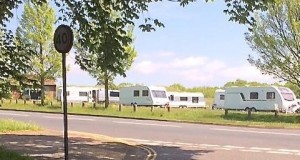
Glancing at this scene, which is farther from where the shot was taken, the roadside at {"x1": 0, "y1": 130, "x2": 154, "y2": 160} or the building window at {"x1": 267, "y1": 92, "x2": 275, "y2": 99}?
the building window at {"x1": 267, "y1": 92, "x2": 275, "y2": 99}

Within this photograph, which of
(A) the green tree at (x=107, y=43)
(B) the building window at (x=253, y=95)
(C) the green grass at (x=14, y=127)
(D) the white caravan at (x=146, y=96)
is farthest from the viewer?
(D) the white caravan at (x=146, y=96)

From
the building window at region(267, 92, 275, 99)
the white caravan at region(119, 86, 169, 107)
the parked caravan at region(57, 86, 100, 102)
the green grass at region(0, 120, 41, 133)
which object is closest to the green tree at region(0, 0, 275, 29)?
the green grass at region(0, 120, 41, 133)

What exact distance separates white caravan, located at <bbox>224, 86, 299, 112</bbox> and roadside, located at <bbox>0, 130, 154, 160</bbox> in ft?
86.9

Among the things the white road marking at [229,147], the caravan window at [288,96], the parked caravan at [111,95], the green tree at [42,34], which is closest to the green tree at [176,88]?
the parked caravan at [111,95]

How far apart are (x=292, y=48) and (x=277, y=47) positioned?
93 cm

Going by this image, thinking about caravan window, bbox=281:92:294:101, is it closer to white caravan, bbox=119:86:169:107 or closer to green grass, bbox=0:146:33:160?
white caravan, bbox=119:86:169:107

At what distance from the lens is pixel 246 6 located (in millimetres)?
10789

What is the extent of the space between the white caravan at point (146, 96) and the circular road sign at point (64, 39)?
137 ft

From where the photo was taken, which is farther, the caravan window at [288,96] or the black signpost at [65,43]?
the caravan window at [288,96]

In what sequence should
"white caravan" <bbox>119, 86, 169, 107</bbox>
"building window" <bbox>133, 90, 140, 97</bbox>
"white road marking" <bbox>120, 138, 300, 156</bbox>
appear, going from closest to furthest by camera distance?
"white road marking" <bbox>120, 138, 300, 156</bbox>, "white caravan" <bbox>119, 86, 169, 107</bbox>, "building window" <bbox>133, 90, 140, 97</bbox>

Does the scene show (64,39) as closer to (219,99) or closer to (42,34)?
(42,34)

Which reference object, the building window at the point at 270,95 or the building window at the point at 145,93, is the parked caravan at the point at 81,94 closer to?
the building window at the point at 145,93

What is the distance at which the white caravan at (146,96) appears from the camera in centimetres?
5097

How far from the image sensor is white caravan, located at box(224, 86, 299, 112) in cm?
4094
